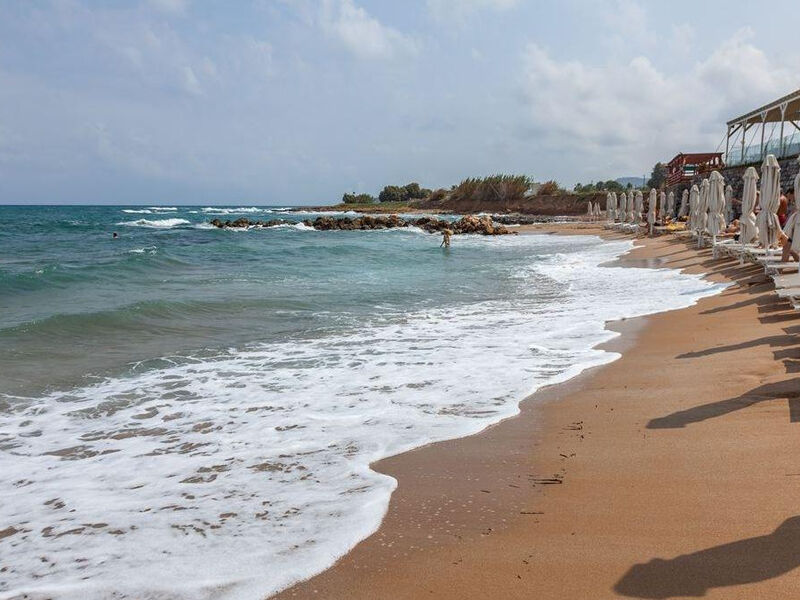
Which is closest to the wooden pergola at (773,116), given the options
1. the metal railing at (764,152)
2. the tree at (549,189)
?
the metal railing at (764,152)

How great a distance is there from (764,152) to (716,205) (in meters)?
18.7

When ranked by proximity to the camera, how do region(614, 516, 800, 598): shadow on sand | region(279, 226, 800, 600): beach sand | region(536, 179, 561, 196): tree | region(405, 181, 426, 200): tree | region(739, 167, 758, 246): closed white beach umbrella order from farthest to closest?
1. region(405, 181, 426, 200): tree
2. region(536, 179, 561, 196): tree
3. region(739, 167, 758, 246): closed white beach umbrella
4. region(279, 226, 800, 600): beach sand
5. region(614, 516, 800, 598): shadow on sand

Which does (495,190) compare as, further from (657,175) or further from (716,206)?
(716,206)

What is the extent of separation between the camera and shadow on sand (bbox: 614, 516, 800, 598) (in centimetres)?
236

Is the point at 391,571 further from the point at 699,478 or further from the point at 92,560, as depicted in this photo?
the point at 699,478

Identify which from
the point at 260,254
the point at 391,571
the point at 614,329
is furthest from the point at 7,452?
the point at 260,254

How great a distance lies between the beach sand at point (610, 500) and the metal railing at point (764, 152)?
94.3 feet

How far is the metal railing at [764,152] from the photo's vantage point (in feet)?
94.5

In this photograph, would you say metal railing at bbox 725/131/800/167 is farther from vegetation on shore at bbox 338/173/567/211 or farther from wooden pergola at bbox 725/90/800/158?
vegetation on shore at bbox 338/173/567/211

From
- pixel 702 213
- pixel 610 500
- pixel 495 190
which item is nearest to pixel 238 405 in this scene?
pixel 610 500

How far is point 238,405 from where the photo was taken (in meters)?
5.51

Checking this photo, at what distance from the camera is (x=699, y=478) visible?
3.35 m

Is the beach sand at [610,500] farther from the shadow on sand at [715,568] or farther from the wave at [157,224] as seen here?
the wave at [157,224]

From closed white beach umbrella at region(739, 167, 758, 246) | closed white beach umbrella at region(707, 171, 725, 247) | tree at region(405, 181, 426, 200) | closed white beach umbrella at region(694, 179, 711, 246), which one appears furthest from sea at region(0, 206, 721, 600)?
tree at region(405, 181, 426, 200)
